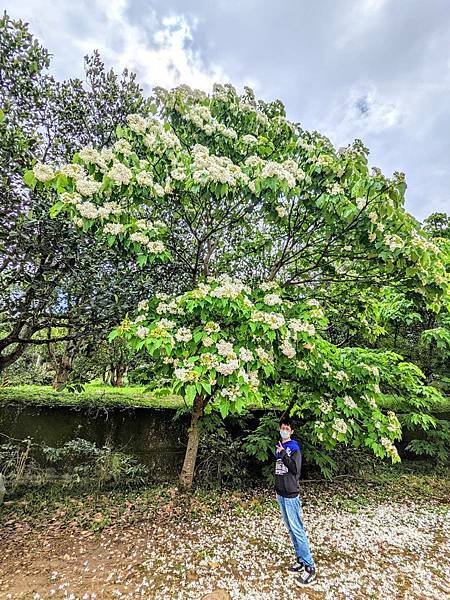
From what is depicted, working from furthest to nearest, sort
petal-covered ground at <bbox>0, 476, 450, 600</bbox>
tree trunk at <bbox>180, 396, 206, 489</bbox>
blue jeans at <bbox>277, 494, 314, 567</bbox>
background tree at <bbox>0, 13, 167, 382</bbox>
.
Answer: tree trunk at <bbox>180, 396, 206, 489</bbox>
background tree at <bbox>0, 13, 167, 382</bbox>
blue jeans at <bbox>277, 494, 314, 567</bbox>
petal-covered ground at <bbox>0, 476, 450, 600</bbox>

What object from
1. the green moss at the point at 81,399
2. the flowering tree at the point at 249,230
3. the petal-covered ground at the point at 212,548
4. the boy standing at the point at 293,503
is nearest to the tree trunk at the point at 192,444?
the flowering tree at the point at 249,230

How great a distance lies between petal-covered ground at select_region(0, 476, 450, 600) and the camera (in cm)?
244

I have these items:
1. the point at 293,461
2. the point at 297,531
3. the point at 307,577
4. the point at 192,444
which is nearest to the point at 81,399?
the point at 192,444

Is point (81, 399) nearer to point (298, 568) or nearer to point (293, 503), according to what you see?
point (293, 503)

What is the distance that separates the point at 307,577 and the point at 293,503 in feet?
1.77

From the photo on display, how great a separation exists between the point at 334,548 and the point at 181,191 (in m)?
3.78

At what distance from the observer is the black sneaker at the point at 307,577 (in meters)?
2.51

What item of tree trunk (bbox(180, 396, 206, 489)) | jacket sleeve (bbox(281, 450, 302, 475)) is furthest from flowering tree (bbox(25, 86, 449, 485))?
jacket sleeve (bbox(281, 450, 302, 475))

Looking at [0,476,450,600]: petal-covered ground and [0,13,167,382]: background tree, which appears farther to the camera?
[0,13,167,382]: background tree

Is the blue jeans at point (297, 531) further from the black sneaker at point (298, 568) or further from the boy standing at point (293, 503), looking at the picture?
the black sneaker at point (298, 568)

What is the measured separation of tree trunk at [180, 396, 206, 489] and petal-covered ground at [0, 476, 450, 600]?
0.19m

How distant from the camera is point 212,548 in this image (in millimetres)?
2979

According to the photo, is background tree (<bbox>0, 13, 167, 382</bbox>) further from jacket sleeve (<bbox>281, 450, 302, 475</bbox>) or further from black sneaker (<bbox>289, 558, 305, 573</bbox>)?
black sneaker (<bbox>289, 558, 305, 573</bbox>)

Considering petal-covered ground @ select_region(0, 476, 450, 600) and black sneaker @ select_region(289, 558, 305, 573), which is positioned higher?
black sneaker @ select_region(289, 558, 305, 573)
